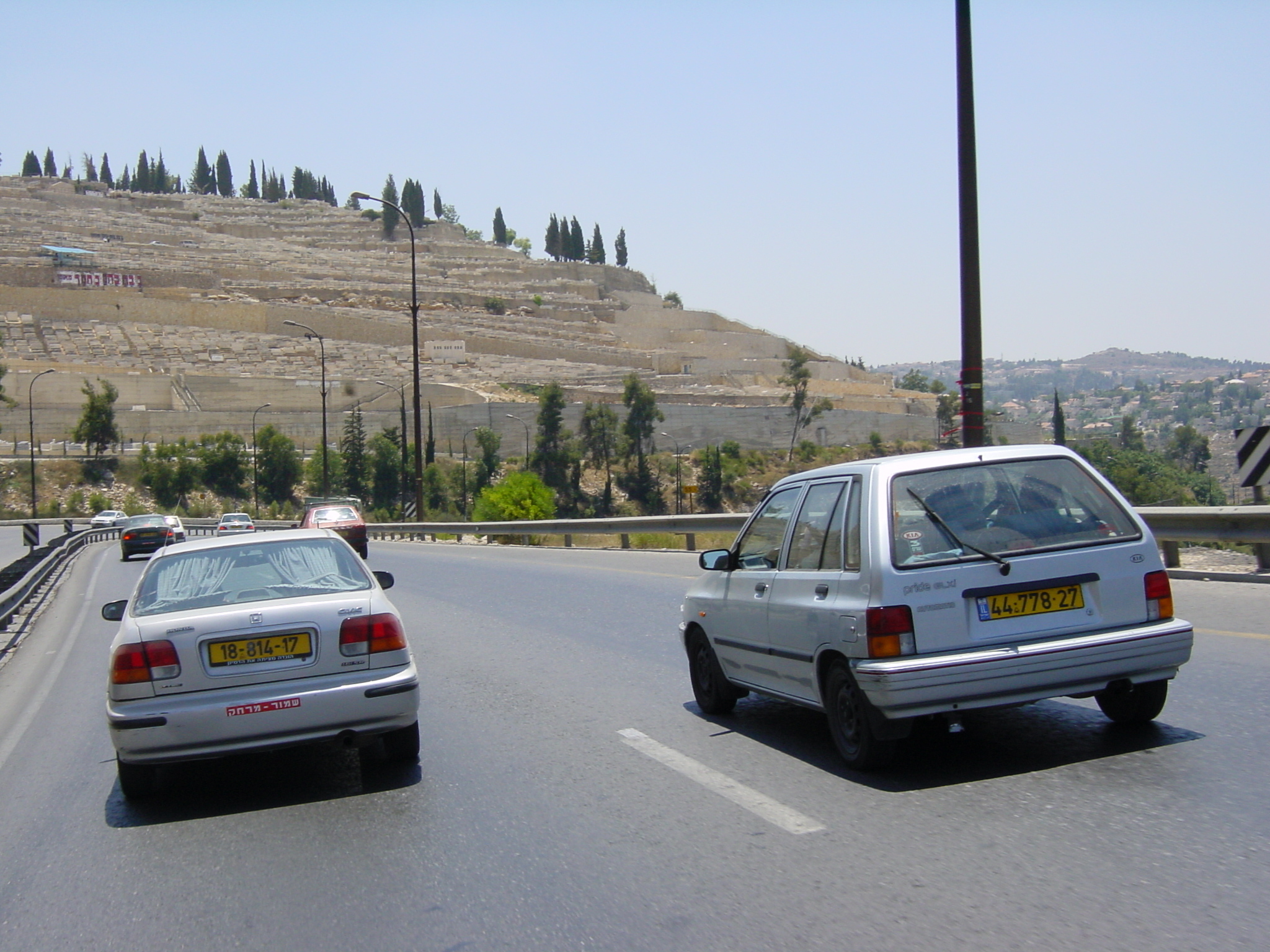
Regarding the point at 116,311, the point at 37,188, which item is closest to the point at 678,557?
the point at 116,311

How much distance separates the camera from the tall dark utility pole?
44.9 ft

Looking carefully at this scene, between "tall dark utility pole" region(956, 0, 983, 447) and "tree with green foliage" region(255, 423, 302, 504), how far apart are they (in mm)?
84613

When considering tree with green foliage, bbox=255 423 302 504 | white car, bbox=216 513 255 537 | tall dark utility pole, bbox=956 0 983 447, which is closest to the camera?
tall dark utility pole, bbox=956 0 983 447

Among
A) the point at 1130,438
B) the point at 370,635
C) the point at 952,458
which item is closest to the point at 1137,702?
the point at 952,458

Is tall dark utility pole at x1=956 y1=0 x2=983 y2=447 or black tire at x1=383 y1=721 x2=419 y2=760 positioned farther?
tall dark utility pole at x1=956 y1=0 x2=983 y2=447

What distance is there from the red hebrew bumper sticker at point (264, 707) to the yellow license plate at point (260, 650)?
0.22 m

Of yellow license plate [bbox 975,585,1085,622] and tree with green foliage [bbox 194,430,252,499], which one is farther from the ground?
tree with green foliage [bbox 194,430,252,499]

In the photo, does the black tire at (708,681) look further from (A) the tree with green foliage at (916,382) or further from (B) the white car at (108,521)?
(A) the tree with green foliage at (916,382)

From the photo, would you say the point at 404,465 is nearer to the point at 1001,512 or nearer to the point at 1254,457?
the point at 1254,457

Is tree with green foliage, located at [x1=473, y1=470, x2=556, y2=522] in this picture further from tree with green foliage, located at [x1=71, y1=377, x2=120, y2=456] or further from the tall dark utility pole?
the tall dark utility pole

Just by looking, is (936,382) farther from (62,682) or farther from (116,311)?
(62,682)

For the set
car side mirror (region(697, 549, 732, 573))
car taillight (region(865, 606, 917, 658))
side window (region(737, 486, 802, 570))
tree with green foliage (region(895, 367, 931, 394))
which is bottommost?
car taillight (region(865, 606, 917, 658))

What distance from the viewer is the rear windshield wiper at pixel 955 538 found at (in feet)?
19.6

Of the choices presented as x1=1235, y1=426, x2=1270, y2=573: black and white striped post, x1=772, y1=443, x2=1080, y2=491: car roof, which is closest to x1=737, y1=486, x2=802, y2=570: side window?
x1=772, y1=443, x2=1080, y2=491: car roof
